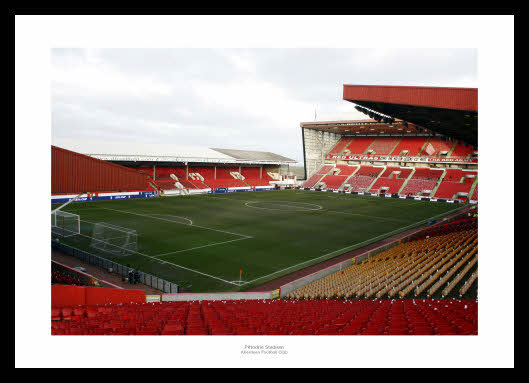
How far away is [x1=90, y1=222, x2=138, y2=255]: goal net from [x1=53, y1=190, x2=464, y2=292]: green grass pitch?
593 mm

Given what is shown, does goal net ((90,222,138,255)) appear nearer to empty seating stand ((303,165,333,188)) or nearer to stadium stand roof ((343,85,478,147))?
stadium stand roof ((343,85,478,147))

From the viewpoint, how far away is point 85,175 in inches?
392

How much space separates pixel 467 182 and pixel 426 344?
6317cm

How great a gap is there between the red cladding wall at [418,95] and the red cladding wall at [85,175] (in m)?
9.81

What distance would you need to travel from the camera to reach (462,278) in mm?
11852

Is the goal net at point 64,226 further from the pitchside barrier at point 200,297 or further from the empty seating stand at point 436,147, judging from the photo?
the empty seating stand at point 436,147

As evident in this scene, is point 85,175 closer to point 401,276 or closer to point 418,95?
point 418,95

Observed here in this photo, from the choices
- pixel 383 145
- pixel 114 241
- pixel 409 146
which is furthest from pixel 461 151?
pixel 114 241

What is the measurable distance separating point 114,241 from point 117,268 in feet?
16.5

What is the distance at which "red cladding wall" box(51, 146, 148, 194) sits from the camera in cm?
846

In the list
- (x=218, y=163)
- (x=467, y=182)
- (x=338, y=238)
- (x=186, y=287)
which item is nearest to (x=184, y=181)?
(x=218, y=163)

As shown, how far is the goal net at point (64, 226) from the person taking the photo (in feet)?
76.6

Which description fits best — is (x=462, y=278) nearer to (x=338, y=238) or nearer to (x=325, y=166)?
(x=338, y=238)

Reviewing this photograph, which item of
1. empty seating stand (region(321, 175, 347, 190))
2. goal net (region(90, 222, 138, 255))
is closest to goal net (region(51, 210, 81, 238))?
goal net (region(90, 222, 138, 255))
